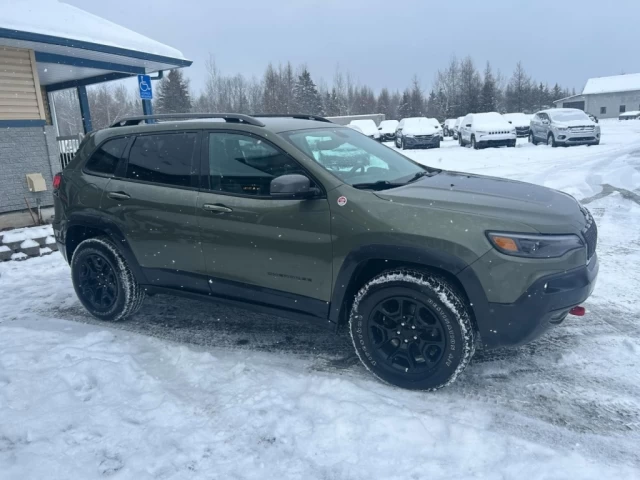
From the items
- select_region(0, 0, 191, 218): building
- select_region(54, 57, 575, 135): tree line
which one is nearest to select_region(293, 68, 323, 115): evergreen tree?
select_region(54, 57, 575, 135): tree line

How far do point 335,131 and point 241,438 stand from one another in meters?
2.70

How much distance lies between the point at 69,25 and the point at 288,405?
996 cm

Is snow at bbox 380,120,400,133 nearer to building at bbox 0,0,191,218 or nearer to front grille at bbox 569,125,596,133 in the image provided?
front grille at bbox 569,125,596,133

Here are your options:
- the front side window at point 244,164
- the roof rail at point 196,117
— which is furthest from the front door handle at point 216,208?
the roof rail at point 196,117

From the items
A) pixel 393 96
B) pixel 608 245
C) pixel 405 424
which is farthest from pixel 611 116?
pixel 405 424

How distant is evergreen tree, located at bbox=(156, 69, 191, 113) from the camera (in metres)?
50.9

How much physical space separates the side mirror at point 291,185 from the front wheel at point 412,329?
778 mm

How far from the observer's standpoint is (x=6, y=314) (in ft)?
16.5

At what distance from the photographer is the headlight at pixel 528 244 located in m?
3.01

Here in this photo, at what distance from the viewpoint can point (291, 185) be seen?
11.0 feet

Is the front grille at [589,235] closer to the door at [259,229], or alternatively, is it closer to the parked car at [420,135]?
the door at [259,229]

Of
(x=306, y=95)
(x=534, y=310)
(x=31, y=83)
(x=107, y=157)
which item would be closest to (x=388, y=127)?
(x=306, y=95)

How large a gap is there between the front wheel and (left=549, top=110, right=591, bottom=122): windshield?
2008 centimetres

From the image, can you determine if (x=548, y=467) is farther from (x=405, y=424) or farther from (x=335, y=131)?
(x=335, y=131)
